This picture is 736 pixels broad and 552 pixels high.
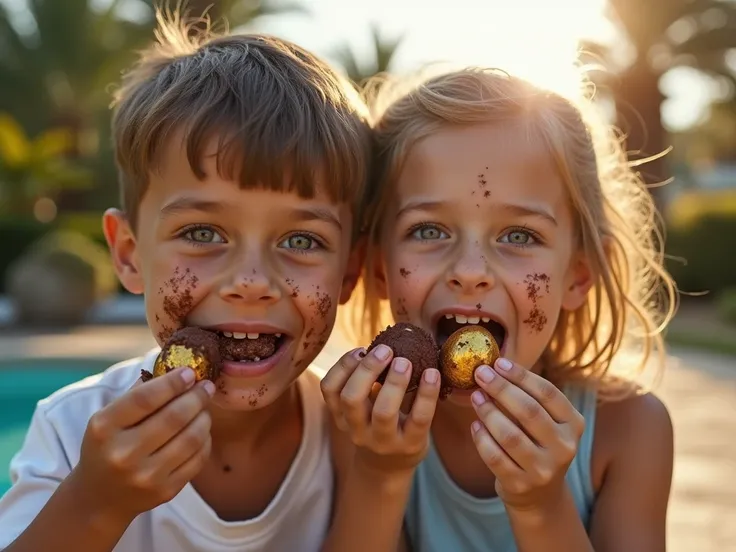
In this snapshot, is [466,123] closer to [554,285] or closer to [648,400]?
[554,285]

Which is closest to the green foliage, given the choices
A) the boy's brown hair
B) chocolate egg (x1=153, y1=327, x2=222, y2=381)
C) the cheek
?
the boy's brown hair

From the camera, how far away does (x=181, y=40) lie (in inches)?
109

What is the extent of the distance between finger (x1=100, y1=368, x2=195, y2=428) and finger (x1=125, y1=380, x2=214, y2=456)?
0.02 metres

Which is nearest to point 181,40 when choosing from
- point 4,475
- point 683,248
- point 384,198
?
point 384,198

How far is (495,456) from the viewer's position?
6.58 feet

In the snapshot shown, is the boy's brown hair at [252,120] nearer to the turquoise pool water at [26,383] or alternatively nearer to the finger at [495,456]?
the finger at [495,456]

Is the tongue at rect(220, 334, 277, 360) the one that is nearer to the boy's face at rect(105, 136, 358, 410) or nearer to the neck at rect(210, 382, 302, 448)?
the boy's face at rect(105, 136, 358, 410)

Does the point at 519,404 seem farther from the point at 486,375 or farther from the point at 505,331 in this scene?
the point at 505,331

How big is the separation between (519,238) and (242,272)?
2.79ft

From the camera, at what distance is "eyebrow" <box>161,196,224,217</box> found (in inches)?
84.0

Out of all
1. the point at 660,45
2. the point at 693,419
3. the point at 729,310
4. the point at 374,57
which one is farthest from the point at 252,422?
the point at 374,57

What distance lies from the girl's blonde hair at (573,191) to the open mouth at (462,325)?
0.38 m

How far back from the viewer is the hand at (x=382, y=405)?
1.97 meters

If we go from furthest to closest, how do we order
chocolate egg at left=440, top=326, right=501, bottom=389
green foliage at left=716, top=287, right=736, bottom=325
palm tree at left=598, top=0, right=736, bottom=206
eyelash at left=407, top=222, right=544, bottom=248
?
1. palm tree at left=598, top=0, right=736, bottom=206
2. green foliage at left=716, top=287, right=736, bottom=325
3. eyelash at left=407, top=222, right=544, bottom=248
4. chocolate egg at left=440, top=326, right=501, bottom=389
